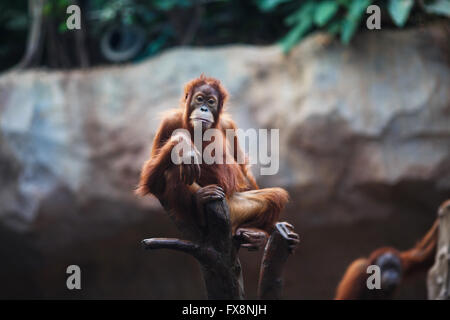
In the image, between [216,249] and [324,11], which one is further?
[324,11]

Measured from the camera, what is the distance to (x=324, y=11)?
4.08 m

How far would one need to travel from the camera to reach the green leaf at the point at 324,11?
4.02 metres

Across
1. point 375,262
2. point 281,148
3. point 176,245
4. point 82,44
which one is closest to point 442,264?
point 375,262

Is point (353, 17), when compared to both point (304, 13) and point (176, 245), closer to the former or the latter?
point (304, 13)

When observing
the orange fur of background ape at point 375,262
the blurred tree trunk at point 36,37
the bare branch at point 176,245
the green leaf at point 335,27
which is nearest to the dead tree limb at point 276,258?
the bare branch at point 176,245

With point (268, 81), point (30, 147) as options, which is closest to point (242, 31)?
point (268, 81)

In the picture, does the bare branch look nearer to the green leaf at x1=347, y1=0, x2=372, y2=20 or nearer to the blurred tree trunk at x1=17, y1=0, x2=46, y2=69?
the green leaf at x1=347, y1=0, x2=372, y2=20

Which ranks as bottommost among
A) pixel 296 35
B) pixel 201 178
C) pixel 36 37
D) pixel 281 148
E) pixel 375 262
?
pixel 375 262

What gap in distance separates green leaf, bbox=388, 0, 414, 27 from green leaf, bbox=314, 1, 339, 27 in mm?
416

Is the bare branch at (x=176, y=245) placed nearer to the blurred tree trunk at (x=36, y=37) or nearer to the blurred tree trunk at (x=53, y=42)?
the blurred tree trunk at (x=53, y=42)

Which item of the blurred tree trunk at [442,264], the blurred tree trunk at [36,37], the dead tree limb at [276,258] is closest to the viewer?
the dead tree limb at [276,258]

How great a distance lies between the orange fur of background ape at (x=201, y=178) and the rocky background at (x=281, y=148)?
215 cm

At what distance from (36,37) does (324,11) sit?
259cm
